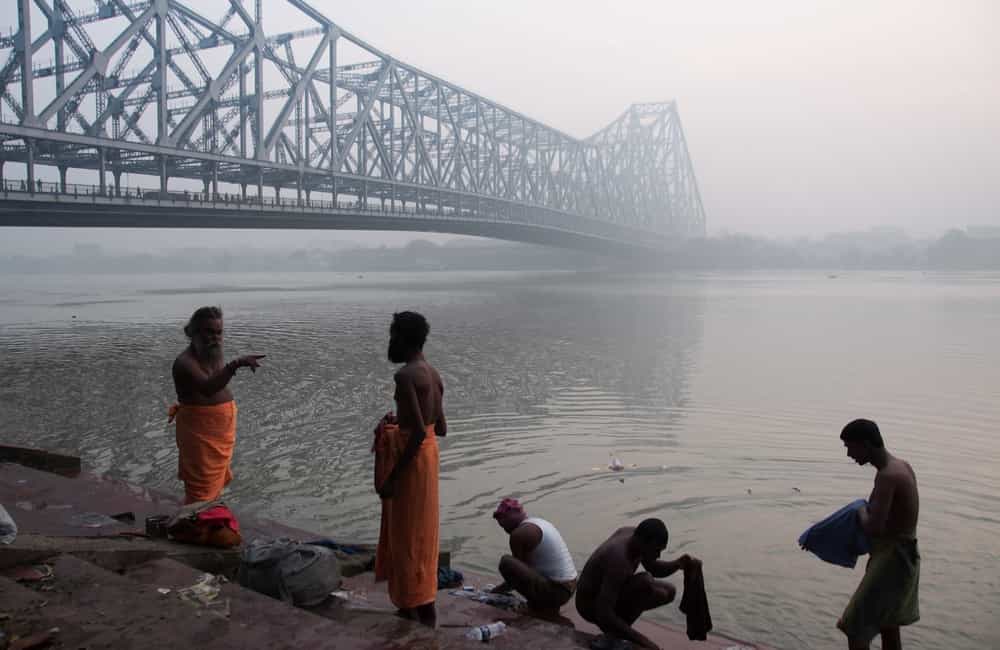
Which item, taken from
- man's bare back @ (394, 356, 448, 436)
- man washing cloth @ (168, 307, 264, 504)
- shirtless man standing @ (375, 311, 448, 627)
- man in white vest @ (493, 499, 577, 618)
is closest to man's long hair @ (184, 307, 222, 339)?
man washing cloth @ (168, 307, 264, 504)

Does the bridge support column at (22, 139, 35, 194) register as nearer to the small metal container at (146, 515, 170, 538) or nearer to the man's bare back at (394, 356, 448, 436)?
the small metal container at (146, 515, 170, 538)

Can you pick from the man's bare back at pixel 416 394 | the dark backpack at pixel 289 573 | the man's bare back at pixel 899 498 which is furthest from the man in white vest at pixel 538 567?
the man's bare back at pixel 899 498

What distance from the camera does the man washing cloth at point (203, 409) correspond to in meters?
4.19

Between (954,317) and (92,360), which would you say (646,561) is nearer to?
(92,360)

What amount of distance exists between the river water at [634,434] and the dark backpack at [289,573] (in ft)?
5.69

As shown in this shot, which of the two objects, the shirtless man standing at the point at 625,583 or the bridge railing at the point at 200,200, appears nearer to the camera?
the shirtless man standing at the point at 625,583

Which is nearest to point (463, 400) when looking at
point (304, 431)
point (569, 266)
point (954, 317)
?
point (304, 431)

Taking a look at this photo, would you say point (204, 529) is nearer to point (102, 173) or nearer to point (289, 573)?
point (289, 573)

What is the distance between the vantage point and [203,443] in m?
4.34

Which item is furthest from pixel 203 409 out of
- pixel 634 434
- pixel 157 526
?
pixel 634 434

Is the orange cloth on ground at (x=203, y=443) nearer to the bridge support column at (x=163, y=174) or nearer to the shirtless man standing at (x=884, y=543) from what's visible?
the shirtless man standing at (x=884, y=543)

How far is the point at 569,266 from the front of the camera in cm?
10144

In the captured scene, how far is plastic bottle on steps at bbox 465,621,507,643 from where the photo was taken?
3346 millimetres

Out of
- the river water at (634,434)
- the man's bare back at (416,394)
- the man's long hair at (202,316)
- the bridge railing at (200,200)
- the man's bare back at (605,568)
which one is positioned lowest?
the river water at (634,434)
